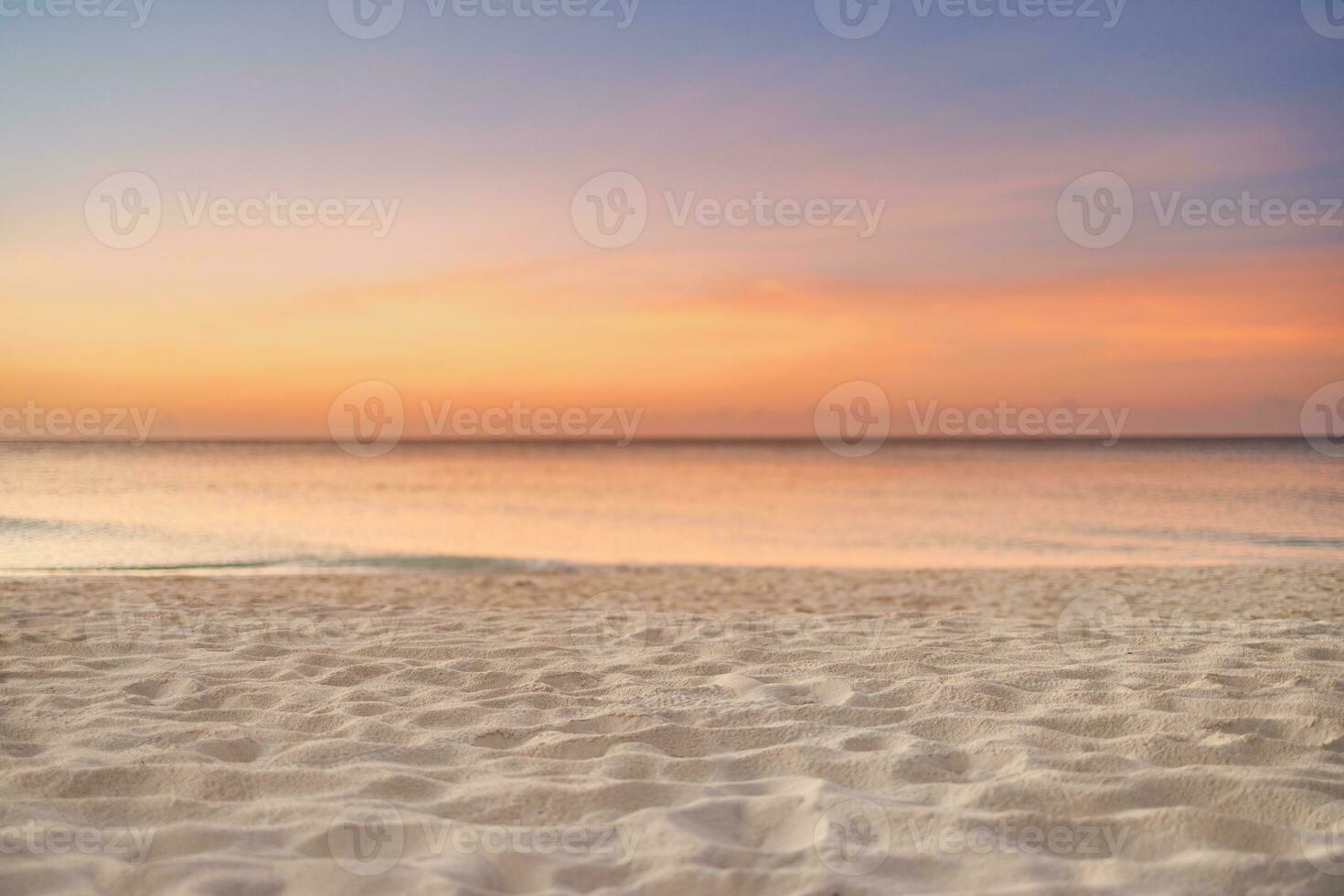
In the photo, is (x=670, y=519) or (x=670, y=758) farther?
(x=670, y=519)

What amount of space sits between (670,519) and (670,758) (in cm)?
1653

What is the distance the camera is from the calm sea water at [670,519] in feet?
43.7

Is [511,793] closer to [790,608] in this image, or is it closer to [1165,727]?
[1165,727]

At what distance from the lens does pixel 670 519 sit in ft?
65.1

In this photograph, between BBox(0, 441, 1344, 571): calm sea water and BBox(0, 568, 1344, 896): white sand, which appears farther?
BBox(0, 441, 1344, 571): calm sea water

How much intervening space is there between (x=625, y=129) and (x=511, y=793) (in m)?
12.5

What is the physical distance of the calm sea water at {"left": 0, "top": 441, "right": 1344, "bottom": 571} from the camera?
13.3 m

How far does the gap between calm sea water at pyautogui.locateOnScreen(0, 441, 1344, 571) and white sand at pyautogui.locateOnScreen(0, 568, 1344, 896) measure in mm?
7502

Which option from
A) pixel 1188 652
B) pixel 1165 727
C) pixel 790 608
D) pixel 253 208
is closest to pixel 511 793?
pixel 1165 727

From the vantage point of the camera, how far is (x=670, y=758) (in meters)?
3.30

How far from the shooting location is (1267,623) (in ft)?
19.7

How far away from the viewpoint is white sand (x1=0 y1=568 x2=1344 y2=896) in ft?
8.11

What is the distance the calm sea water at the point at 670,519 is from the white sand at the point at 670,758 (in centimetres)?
750

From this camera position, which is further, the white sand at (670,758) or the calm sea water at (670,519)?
the calm sea water at (670,519)
